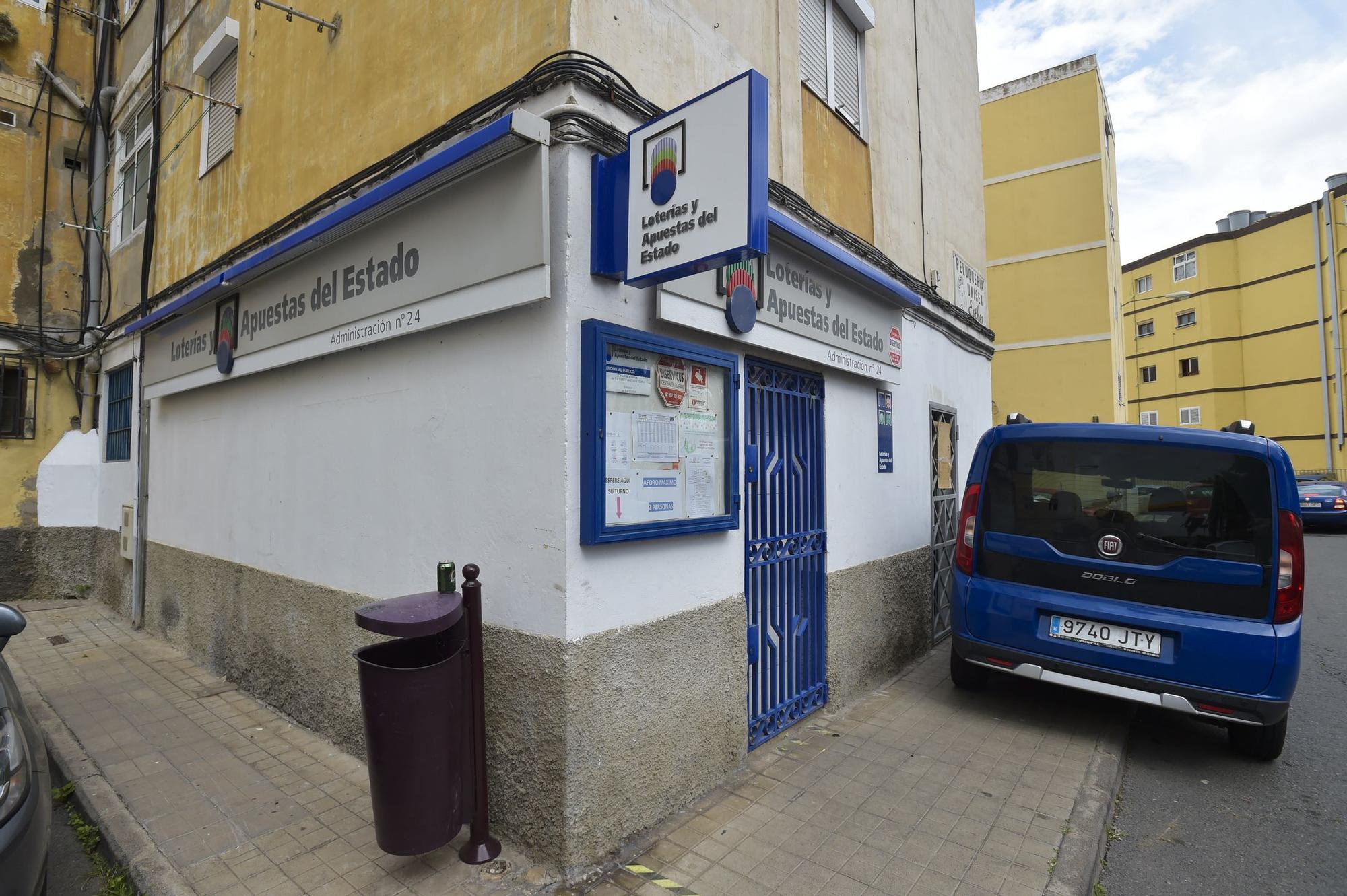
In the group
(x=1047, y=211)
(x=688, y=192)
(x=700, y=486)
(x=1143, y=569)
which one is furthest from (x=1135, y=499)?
(x=1047, y=211)

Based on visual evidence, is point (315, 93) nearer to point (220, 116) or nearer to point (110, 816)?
point (220, 116)

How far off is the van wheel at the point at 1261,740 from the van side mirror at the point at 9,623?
6538 mm

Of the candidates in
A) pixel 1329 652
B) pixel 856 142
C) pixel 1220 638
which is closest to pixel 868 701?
pixel 1220 638

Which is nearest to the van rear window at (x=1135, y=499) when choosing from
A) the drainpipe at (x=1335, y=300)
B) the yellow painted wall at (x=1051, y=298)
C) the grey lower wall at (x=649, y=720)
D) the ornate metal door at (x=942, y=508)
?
the ornate metal door at (x=942, y=508)

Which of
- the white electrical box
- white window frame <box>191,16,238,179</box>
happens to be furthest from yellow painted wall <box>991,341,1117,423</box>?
the white electrical box

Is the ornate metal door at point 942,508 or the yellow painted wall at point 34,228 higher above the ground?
the yellow painted wall at point 34,228

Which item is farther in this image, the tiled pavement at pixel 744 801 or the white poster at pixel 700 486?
the white poster at pixel 700 486

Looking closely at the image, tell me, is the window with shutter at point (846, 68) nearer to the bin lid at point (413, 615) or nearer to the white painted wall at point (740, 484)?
the white painted wall at point (740, 484)

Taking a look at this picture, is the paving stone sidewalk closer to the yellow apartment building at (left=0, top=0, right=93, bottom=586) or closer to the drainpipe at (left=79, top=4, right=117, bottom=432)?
the yellow apartment building at (left=0, top=0, right=93, bottom=586)

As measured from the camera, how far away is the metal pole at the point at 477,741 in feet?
10.4

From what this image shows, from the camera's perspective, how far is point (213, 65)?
659 cm

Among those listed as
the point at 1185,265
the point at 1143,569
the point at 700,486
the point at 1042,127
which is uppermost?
the point at 1185,265

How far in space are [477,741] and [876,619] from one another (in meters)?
3.54

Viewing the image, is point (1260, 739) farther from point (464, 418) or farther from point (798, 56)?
point (798, 56)
